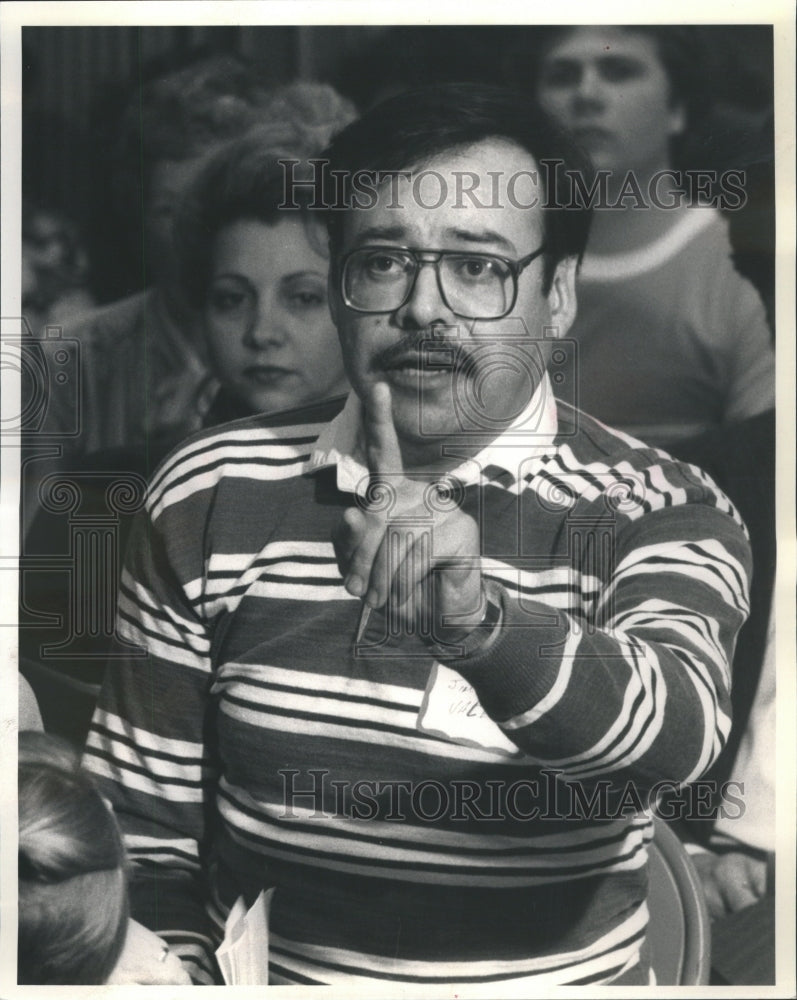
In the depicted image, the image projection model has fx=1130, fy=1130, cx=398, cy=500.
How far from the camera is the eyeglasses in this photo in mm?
2035

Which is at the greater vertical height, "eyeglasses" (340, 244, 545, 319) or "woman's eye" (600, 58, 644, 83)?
"woman's eye" (600, 58, 644, 83)

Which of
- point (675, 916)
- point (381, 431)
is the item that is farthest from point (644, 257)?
point (675, 916)

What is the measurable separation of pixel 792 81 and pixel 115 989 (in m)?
2.11

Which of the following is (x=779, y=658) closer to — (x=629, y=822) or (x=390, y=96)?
(x=629, y=822)

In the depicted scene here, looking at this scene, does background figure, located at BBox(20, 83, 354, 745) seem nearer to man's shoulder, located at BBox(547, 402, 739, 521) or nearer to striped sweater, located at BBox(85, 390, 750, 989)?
striped sweater, located at BBox(85, 390, 750, 989)

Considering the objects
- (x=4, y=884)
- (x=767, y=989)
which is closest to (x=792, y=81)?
(x=767, y=989)

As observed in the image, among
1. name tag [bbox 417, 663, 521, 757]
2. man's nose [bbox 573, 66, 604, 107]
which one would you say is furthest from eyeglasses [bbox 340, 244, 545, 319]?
name tag [bbox 417, 663, 521, 757]

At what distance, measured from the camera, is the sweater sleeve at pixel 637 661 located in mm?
1948

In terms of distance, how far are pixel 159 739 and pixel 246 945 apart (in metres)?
0.41

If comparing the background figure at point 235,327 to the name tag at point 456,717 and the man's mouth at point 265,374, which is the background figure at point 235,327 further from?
the name tag at point 456,717

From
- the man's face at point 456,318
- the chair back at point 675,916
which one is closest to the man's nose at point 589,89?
the man's face at point 456,318

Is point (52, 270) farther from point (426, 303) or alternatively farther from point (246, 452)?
point (426, 303)

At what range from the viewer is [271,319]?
2.07m

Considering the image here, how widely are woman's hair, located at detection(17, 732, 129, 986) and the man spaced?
17 cm
